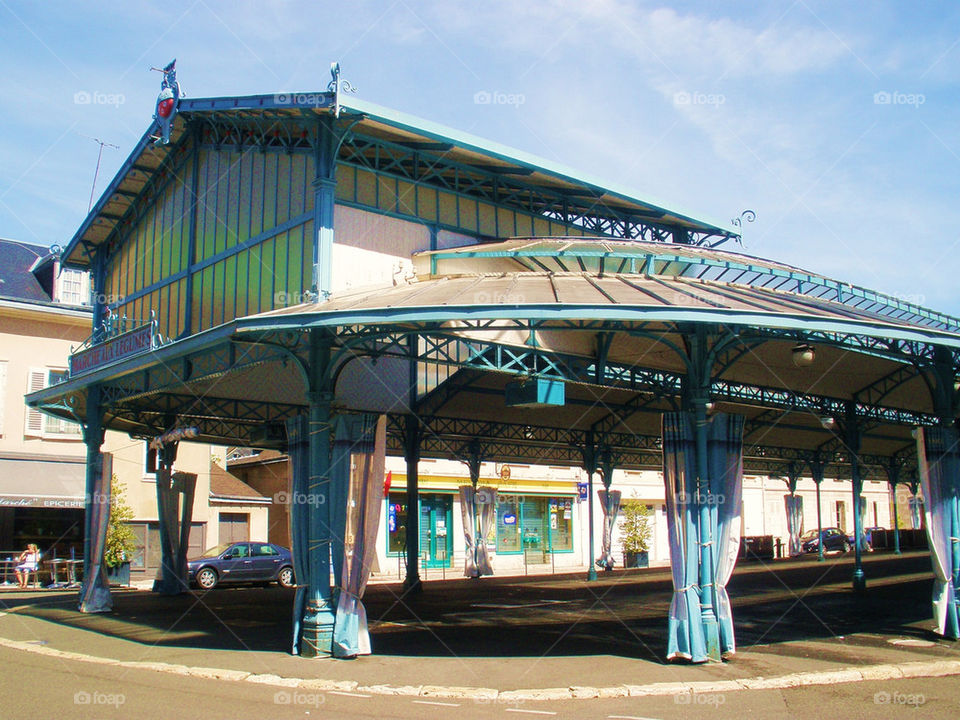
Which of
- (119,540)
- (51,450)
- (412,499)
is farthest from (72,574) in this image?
(412,499)

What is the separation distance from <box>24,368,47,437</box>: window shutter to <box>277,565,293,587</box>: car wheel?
9.91 meters

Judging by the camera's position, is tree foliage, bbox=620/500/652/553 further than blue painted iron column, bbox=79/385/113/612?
Yes

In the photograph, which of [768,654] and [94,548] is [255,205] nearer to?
[94,548]

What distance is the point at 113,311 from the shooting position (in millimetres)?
24891

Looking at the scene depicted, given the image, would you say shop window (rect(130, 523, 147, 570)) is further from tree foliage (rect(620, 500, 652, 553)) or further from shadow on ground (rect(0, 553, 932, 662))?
tree foliage (rect(620, 500, 652, 553))

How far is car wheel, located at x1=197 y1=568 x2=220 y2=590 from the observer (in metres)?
28.1

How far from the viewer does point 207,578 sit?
28219mm

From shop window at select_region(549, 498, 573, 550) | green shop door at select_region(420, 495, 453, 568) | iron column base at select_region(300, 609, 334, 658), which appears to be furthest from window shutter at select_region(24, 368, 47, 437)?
shop window at select_region(549, 498, 573, 550)

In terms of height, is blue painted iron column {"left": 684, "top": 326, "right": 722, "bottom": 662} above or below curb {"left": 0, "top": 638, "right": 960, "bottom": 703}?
above

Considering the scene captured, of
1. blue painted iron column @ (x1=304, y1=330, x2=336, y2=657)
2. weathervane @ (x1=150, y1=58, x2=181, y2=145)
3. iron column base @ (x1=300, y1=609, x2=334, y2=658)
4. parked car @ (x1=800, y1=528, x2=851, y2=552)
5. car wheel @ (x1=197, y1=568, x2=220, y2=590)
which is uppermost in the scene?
weathervane @ (x1=150, y1=58, x2=181, y2=145)

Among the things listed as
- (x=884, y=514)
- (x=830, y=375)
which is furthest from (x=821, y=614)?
(x=884, y=514)

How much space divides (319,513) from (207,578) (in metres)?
17.3

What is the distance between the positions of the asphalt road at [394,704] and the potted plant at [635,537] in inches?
1128

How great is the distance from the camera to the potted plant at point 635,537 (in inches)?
1555
